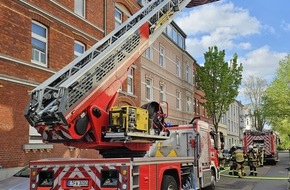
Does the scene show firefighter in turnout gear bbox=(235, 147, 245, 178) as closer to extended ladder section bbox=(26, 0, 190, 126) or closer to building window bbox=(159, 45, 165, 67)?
extended ladder section bbox=(26, 0, 190, 126)

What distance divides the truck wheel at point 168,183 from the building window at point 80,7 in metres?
12.7

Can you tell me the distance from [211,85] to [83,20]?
67.7 ft

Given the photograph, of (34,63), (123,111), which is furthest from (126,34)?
(34,63)

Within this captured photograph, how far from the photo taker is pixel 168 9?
39.3 feet

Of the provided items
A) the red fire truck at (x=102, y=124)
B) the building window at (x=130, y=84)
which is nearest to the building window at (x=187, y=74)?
the building window at (x=130, y=84)

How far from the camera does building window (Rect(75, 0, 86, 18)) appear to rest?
19.7 metres

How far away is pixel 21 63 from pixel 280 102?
2978cm

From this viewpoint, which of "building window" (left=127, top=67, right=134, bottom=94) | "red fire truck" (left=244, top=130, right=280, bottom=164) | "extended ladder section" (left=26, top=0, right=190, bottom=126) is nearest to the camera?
"extended ladder section" (left=26, top=0, right=190, bottom=126)

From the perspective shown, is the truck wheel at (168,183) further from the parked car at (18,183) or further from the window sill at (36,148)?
the window sill at (36,148)

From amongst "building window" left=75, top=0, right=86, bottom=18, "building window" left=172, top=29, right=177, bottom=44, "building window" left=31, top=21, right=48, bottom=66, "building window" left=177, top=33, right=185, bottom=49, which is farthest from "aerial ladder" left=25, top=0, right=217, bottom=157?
"building window" left=177, top=33, right=185, bottom=49

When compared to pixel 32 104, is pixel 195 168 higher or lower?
lower

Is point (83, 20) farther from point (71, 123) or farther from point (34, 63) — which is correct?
point (71, 123)

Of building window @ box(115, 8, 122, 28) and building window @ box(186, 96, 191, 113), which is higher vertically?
building window @ box(115, 8, 122, 28)

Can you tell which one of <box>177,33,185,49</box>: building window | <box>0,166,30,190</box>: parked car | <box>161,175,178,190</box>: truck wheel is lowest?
<box>0,166,30,190</box>: parked car
